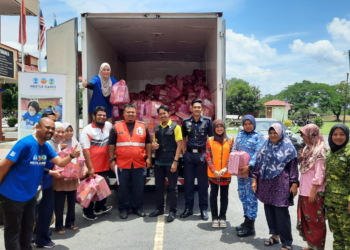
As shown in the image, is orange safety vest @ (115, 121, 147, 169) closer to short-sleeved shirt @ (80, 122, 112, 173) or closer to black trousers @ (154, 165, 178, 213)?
short-sleeved shirt @ (80, 122, 112, 173)

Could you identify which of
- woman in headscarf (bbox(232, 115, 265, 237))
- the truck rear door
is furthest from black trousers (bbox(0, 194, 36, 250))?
woman in headscarf (bbox(232, 115, 265, 237))

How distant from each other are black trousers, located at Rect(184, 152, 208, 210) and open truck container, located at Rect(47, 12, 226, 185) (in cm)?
49

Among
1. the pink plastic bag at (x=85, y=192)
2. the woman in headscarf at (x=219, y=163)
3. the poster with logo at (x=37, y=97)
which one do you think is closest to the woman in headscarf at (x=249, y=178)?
the woman in headscarf at (x=219, y=163)

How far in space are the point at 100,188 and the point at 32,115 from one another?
156cm

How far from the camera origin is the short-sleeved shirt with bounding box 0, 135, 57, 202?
2586 mm

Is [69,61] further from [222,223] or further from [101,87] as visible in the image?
[222,223]

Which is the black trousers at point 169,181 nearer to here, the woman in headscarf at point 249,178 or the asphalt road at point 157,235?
the asphalt road at point 157,235

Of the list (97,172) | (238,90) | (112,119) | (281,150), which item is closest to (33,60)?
(112,119)

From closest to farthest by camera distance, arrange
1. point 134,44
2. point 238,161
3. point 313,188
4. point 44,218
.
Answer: point 313,188 → point 44,218 → point 238,161 → point 134,44

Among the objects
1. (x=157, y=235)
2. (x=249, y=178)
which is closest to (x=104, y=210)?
(x=157, y=235)

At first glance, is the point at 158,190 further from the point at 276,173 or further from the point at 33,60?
the point at 33,60

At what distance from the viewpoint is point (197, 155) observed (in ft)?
13.5

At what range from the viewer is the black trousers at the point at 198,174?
162 inches

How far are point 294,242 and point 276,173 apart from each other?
974 millimetres
